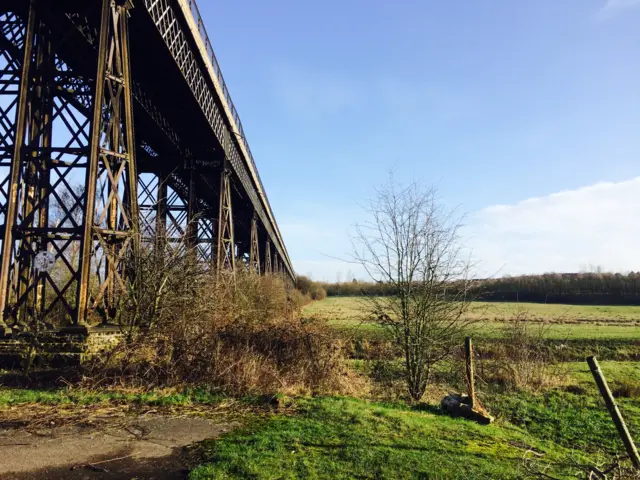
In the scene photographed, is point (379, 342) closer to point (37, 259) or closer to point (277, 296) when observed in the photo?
point (277, 296)

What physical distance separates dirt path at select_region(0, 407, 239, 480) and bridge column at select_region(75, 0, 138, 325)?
3.34m

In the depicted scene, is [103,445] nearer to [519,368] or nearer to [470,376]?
[470,376]

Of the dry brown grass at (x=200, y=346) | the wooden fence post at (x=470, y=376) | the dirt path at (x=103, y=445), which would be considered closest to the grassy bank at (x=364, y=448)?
the dirt path at (x=103, y=445)

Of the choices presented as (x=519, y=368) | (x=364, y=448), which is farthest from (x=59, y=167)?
(x=519, y=368)

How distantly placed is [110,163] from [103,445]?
23.4 feet

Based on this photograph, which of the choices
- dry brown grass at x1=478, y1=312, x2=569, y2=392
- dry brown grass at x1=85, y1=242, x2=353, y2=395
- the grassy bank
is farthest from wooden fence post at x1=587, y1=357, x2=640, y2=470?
dry brown grass at x1=478, y1=312, x2=569, y2=392

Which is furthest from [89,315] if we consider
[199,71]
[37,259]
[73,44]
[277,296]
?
[277,296]

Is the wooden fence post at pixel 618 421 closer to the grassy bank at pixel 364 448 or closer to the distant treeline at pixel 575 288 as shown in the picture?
the grassy bank at pixel 364 448

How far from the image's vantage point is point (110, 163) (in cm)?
1033

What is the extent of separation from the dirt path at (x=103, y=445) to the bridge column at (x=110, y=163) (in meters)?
3.34

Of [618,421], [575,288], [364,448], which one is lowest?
[364,448]

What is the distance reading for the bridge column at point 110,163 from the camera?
888 centimetres

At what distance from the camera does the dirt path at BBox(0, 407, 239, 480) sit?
427 centimetres

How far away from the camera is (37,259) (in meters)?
9.30
